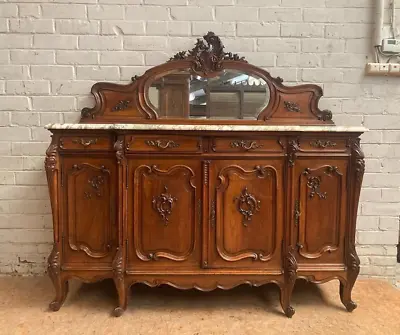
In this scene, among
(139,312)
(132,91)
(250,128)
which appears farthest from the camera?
(132,91)

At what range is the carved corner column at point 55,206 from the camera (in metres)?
2.15

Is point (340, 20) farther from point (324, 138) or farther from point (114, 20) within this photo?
point (114, 20)

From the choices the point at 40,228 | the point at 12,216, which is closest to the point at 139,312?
the point at 40,228

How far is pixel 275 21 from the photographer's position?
2709 mm

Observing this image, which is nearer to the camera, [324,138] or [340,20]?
[324,138]

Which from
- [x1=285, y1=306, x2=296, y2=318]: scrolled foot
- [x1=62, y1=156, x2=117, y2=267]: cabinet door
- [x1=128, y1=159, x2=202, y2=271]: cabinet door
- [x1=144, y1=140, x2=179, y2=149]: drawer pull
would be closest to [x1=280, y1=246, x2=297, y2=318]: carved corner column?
[x1=285, y1=306, x2=296, y2=318]: scrolled foot

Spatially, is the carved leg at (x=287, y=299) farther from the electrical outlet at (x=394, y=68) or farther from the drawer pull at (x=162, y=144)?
the electrical outlet at (x=394, y=68)

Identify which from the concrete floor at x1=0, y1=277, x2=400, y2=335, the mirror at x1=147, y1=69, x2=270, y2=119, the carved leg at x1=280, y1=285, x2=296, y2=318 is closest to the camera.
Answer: the concrete floor at x1=0, y1=277, x2=400, y2=335

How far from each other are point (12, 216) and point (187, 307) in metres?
1.40

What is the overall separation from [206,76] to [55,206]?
125 cm

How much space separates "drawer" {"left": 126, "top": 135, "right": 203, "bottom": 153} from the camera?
7.04ft

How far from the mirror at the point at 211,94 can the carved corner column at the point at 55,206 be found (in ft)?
2.47

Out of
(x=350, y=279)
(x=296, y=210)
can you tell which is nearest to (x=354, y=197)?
(x=296, y=210)

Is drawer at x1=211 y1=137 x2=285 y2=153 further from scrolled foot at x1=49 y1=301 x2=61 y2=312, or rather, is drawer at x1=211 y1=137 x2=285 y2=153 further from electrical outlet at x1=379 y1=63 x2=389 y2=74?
scrolled foot at x1=49 y1=301 x2=61 y2=312
